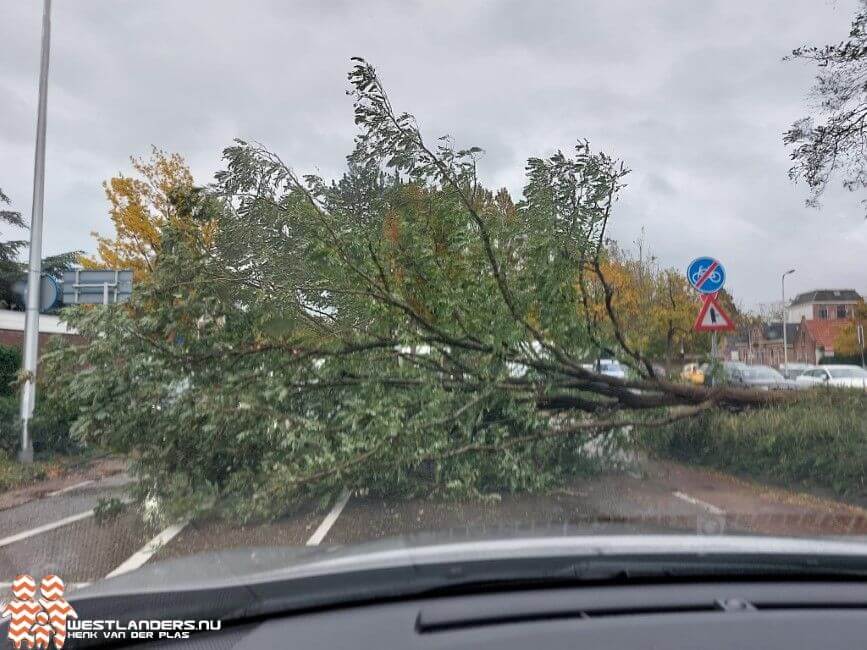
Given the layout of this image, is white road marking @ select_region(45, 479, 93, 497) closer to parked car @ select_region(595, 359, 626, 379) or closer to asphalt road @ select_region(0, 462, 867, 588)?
asphalt road @ select_region(0, 462, 867, 588)

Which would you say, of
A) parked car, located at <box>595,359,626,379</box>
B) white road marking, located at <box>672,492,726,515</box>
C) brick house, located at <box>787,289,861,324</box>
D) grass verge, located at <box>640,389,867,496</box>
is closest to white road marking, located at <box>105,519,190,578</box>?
white road marking, located at <box>672,492,726,515</box>

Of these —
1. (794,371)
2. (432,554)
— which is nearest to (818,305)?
(794,371)

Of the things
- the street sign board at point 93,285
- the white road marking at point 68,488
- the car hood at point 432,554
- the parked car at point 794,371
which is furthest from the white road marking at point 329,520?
the parked car at point 794,371

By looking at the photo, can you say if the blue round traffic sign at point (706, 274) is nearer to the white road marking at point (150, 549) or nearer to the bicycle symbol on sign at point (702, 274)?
the bicycle symbol on sign at point (702, 274)

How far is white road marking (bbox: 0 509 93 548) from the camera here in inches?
262

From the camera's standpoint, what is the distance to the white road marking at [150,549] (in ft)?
17.6

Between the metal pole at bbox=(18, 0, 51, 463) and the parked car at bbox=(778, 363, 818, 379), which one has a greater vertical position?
the metal pole at bbox=(18, 0, 51, 463)

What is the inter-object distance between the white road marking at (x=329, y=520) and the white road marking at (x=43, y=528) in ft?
8.19

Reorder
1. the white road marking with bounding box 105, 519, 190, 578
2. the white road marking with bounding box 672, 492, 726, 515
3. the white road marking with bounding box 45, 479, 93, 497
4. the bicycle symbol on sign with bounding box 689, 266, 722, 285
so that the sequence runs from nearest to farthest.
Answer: the white road marking with bounding box 105, 519, 190, 578 < the white road marking with bounding box 672, 492, 726, 515 < the white road marking with bounding box 45, 479, 93, 497 < the bicycle symbol on sign with bounding box 689, 266, 722, 285

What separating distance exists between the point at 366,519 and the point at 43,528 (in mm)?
3074

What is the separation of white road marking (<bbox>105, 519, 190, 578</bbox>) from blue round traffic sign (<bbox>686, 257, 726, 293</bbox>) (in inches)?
293

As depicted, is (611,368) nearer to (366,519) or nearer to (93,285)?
(366,519)

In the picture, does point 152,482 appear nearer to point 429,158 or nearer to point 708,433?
point 429,158

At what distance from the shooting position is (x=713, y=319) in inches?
407
